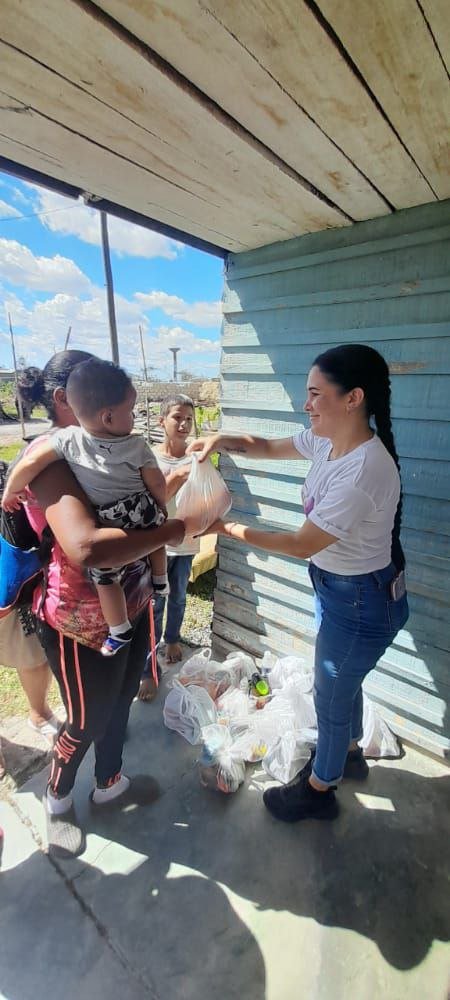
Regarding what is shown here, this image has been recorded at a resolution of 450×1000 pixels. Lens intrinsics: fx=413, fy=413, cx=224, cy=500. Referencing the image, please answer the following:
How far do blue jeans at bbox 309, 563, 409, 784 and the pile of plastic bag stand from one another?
383 millimetres

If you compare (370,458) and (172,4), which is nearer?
(172,4)

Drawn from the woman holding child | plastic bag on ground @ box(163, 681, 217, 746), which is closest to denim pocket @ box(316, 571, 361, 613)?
the woman holding child

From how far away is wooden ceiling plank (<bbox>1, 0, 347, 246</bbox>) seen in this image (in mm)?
884

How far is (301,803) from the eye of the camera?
1.83 m

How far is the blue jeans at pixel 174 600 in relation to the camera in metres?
2.59

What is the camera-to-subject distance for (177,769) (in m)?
2.06

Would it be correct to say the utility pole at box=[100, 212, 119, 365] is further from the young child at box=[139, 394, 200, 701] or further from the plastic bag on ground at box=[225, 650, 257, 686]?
the plastic bag on ground at box=[225, 650, 257, 686]

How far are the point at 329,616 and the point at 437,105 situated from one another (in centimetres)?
158

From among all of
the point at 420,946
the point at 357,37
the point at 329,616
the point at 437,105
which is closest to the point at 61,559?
the point at 329,616

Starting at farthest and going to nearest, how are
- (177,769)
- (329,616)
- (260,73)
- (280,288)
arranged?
1. (280,288)
2. (177,769)
3. (329,616)
4. (260,73)

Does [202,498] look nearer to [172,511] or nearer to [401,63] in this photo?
[172,511]

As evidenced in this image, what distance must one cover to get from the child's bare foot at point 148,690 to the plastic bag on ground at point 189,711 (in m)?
0.16

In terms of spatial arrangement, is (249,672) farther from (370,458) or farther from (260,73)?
(260,73)

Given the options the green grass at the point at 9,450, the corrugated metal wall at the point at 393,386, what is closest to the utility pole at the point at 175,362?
the green grass at the point at 9,450
